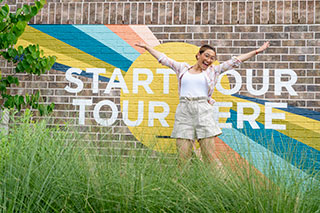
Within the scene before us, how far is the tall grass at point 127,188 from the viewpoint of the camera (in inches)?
93.7

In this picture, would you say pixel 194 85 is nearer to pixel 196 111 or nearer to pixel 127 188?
pixel 196 111

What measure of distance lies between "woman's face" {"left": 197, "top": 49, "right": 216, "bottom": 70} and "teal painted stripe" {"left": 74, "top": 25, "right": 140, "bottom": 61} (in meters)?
1.67

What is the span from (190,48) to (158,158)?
2.92 m

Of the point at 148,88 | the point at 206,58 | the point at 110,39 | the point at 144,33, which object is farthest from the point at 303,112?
the point at 110,39

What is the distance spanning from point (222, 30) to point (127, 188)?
3685mm

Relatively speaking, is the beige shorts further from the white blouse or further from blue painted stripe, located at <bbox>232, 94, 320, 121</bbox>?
blue painted stripe, located at <bbox>232, 94, 320, 121</bbox>

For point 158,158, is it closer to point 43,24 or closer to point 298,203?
point 298,203

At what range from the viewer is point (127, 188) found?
2473mm

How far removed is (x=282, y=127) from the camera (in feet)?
17.5

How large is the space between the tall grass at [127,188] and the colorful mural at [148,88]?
8.28 feet

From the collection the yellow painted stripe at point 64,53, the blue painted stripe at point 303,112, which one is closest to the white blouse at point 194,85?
the blue painted stripe at point 303,112

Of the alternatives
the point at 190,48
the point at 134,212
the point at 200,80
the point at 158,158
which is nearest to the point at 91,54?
the point at 190,48

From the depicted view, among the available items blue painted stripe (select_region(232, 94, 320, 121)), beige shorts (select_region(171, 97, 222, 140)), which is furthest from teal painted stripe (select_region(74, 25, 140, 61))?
blue painted stripe (select_region(232, 94, 320, 121))

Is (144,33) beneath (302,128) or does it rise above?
above
